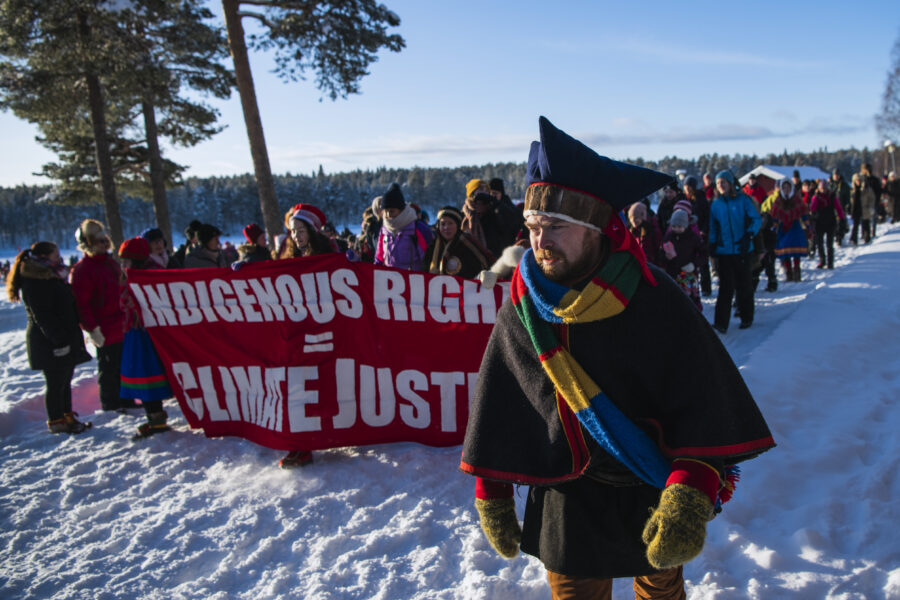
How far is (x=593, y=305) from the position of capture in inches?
62.4

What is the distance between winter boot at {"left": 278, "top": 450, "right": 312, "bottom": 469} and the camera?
4.31 m

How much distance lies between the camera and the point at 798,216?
988cm

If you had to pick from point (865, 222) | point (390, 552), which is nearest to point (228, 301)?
point (390, 552)

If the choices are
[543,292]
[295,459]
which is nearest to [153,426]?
[295,459]

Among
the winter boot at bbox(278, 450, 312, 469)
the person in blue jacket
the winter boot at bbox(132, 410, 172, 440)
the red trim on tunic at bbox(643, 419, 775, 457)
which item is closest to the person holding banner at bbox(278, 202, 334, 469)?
the winter boot at bbox(278, 450, 312, 469)

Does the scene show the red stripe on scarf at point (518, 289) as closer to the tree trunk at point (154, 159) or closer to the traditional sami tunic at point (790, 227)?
the traditional sami tunic at point (790, 227)

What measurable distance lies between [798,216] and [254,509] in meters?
10.0

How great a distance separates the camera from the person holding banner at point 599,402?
1566 mm

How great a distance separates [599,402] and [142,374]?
490 centimetres

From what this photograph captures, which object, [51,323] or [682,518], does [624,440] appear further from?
[51,323]

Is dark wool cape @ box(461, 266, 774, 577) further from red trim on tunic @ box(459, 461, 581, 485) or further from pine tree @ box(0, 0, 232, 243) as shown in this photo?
pine tree @ box(0, 0, 232, 243)

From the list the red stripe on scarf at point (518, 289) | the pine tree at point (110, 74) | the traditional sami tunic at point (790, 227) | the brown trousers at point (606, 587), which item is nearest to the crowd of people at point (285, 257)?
the red stripe on scarf at point (518, 289)

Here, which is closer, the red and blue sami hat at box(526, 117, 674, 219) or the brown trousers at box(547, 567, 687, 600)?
the red and blue sami hat at box(526, 117, 674, 219)

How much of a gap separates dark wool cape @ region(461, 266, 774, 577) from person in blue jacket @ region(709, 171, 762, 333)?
5.89 m
